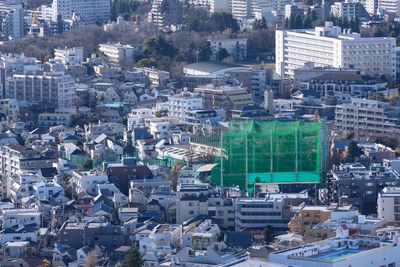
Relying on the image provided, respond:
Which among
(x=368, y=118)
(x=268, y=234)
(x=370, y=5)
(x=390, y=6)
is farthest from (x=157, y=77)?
(x=370, y=5)

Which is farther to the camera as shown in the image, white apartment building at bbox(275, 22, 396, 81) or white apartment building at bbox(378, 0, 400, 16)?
white apartment building at bbox(378, 0, 400, 16)

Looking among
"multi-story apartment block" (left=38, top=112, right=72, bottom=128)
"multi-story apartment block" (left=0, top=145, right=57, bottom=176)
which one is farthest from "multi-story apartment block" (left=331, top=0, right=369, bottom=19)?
"multi-story apartment block" (left=0, top=145, right=57, bottom=176)

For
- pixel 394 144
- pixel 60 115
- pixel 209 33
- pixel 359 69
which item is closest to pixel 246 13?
pixel 209 33

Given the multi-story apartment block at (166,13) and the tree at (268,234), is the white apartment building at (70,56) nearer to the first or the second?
the multi-story apartment block at (166,13)

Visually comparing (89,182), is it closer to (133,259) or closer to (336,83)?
(133,259)

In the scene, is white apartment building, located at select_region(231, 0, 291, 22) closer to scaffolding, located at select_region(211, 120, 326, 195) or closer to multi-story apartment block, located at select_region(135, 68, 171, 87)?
multi-story apartment block, located at select_region(135, 68, 171, 87)

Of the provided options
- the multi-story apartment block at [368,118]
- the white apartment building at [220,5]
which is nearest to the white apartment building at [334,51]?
the multi-story apartment block at [368,118]

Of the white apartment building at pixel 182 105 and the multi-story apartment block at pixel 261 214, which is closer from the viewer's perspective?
the multi-story apartment block at pixel 261 214
